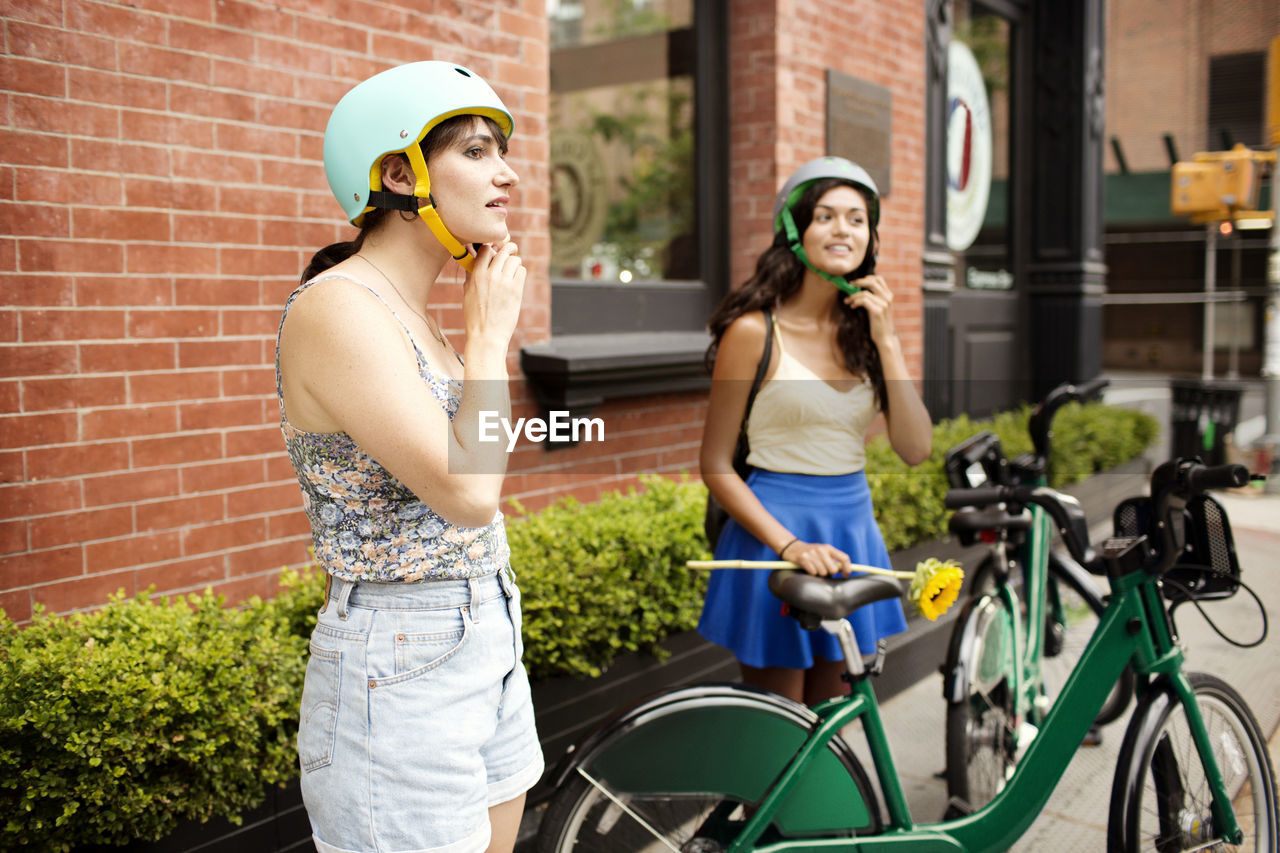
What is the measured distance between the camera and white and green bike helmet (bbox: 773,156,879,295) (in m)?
2.77

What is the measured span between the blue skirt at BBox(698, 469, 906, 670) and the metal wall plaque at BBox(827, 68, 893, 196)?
Answer: 3.82 m

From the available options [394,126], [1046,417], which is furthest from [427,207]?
[1046,417]

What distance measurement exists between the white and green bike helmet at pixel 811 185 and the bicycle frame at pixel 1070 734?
1.05 meters

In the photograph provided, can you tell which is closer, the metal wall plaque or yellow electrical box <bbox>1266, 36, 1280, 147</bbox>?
the metal wall plaque

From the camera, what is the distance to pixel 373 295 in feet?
5.18

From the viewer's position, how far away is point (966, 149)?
874cm

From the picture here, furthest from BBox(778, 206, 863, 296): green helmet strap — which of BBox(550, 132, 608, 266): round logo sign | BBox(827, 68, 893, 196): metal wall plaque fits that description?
BBox(827, 68, 893, 196): metal wall plaque

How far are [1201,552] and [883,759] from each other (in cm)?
92

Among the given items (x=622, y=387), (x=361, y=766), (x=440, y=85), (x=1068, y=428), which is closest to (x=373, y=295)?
(x=440, y=85)

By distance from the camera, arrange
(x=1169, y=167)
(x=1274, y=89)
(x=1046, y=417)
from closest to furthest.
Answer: (x=1046, y=417) < (x=1274, y=89) < (x=1169, y=167)

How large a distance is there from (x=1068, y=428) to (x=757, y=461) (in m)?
5.71

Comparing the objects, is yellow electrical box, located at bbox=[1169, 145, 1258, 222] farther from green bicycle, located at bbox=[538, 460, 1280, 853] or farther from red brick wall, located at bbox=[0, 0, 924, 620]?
green bicycle, located at bbox=[538, 460, 1280, 853]

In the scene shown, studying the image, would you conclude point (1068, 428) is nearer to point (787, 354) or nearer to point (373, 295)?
point (787, 354)

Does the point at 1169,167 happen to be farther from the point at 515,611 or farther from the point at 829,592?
the point at 515,611
